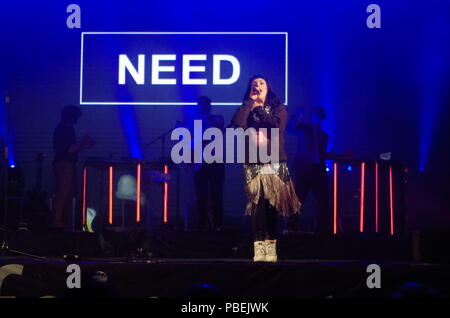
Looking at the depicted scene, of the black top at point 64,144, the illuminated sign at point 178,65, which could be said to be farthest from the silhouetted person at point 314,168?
the black top at point 64,144

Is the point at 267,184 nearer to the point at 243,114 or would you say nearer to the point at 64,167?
the point at 243,114

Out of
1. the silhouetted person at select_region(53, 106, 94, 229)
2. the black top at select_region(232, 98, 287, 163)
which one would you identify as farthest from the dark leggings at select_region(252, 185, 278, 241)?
the silhouetted person at select_region(53, 106, 94, 229)

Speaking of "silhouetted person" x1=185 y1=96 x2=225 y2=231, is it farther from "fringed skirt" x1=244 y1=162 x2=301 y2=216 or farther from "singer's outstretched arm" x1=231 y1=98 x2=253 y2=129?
"singer's outstretched arm" x1=231 y1=98 x2=253 y2=129

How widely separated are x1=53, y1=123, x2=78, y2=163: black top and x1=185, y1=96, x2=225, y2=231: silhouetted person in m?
1.75

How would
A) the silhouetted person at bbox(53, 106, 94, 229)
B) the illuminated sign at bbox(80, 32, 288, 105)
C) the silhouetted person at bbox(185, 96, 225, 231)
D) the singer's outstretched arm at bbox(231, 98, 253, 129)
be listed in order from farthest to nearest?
the illuminated sign at bbox(80, 32, 288, 105) < the silhouetted person at bbox(53, 106, 94, 229) < the silhouetted person at bbox(185, 96, 225, 231) < the singer's outstretched arm at bbox(231, 98, 253, 129)

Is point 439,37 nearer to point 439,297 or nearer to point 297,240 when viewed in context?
point 297,240

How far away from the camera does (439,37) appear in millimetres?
8828

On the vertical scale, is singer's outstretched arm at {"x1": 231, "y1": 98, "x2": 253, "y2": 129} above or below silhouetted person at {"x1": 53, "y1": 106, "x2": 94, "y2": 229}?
above

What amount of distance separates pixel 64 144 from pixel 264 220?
385cm

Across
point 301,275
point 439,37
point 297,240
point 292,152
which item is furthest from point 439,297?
→ point 439,37

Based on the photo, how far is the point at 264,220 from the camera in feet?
17.9

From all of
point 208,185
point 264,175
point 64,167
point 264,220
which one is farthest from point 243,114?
point 64,167

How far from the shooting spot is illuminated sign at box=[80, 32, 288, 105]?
8898 mm

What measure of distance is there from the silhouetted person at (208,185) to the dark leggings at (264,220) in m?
2.15
